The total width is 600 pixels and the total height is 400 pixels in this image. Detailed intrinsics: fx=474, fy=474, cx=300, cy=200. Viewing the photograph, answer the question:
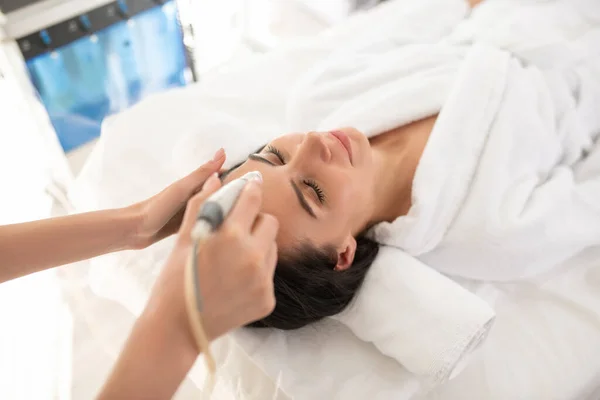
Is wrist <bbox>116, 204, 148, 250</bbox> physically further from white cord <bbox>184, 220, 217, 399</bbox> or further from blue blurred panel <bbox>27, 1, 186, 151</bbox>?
blue blurred panel <bbox>27, 1, 186, 151</bbox>

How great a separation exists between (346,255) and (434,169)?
28 centimetres

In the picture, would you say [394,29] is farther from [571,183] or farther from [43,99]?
[43,99]

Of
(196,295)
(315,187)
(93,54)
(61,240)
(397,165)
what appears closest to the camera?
(196,295)

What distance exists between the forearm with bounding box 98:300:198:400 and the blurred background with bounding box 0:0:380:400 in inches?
29.2

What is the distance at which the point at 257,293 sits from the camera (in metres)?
0.58

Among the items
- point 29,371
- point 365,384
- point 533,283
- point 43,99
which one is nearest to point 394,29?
point 533,283

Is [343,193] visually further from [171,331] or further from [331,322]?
[171,331]

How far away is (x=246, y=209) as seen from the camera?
61 cm

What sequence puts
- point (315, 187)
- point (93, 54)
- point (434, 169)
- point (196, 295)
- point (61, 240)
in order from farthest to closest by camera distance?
point (93, 54) → point (434, 169) → point (315, 187) → point (61, 240) → point (196, 295)

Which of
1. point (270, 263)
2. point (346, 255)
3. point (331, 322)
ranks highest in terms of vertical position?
point (270, 263)

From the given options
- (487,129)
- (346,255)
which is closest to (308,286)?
(346,255)

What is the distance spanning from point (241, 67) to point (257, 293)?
3.39ft

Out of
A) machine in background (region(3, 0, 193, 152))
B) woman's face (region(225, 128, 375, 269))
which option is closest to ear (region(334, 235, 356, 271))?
woman's face (region(225, 128, 375, 269))

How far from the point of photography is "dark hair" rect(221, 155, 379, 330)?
90 cm
